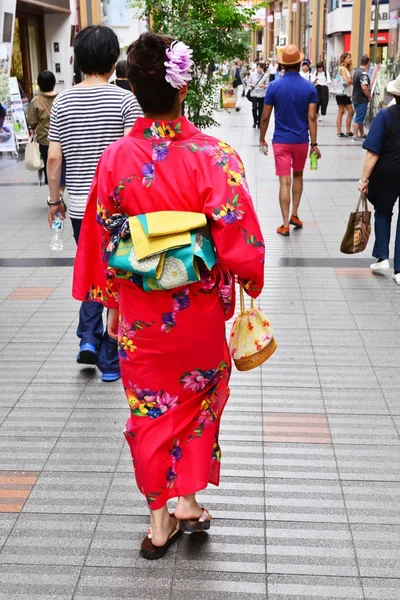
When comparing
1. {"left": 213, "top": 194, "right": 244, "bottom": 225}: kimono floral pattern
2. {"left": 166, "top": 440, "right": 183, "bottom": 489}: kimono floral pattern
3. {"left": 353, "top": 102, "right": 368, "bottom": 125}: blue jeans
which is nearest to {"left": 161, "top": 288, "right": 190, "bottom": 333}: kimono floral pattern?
{"left": 213, "top": 194, "right": 244, "bottom": 225}: kimono floral pattern

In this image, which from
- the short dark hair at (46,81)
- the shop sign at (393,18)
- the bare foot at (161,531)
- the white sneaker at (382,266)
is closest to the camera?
the bare foot at (161,531)

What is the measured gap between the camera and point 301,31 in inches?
2274

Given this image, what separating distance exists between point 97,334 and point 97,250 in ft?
5.66

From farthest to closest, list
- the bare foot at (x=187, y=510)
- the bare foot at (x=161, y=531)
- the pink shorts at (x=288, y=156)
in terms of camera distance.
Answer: the pink shorts at (x=288, y=156) < the bare foot at (x=187, y=510) < the bare foot at (x=161, y=531)

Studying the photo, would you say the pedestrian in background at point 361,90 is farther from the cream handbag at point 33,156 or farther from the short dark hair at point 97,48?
the short dark hair at point 97,48

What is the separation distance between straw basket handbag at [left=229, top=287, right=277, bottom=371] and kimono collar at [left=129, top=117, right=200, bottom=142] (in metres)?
0.62

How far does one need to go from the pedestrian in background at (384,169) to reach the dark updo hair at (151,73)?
150 inches

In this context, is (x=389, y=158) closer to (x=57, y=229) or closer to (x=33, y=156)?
(x=57, y=229)

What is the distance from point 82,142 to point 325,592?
2.64 meters

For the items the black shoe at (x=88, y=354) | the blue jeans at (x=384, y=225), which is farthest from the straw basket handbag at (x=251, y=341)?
Answer: the blue jeans at (x=384, y=225)

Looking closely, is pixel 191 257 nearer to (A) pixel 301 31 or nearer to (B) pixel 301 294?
(B) pixel 301 294

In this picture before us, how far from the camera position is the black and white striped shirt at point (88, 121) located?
14.0ft

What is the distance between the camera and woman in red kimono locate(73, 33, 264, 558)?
262 cm

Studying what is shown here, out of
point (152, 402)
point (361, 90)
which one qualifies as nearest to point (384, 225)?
point (152, 402)
